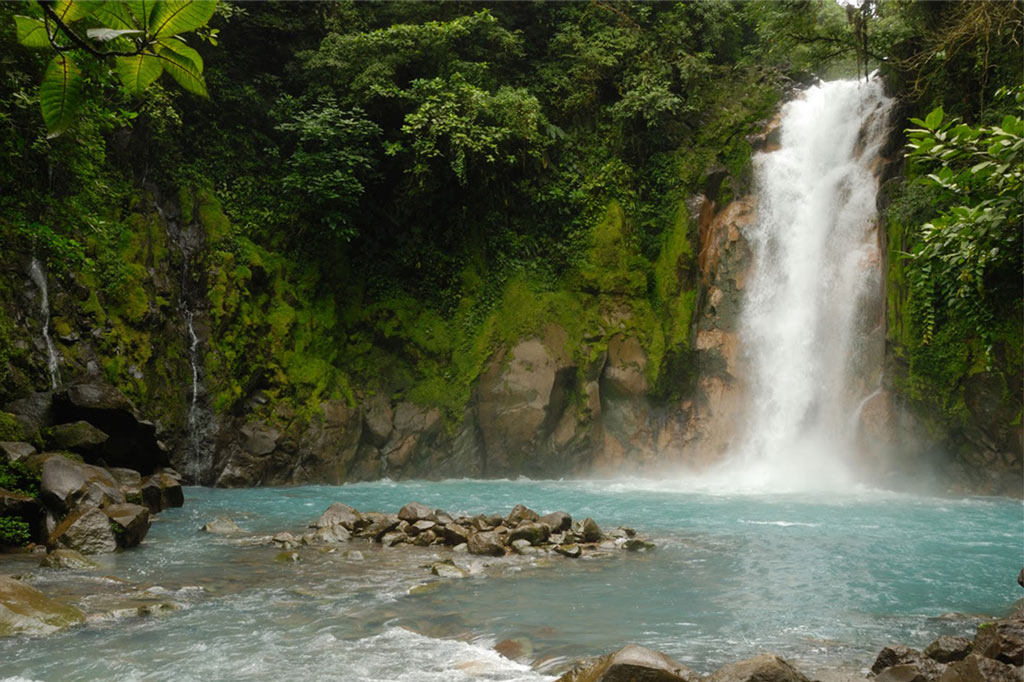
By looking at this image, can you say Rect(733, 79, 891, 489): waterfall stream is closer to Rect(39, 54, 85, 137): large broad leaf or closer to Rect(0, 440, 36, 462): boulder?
Rect(0, 440, 36, 462): boulder

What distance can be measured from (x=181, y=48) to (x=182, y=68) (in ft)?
0.14

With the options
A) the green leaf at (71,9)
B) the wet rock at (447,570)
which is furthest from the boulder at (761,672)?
the green leaf at (71,9)

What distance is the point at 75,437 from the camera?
9.91m

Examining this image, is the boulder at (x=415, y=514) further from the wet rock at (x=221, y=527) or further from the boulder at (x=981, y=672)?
the boulder at (x=981, y=672)

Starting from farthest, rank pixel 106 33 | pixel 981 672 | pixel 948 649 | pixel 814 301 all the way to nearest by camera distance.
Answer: pixel 814 301 → pixel 948 649 → pixel 981 672 → pixel 106 33

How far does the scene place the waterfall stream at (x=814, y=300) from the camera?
15.1 meters

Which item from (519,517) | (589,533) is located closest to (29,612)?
(519,517)

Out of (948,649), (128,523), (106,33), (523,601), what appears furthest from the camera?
(128,523)

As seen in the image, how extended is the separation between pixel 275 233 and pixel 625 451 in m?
9.54

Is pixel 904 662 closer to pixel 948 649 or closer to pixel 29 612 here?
pixel 948 649

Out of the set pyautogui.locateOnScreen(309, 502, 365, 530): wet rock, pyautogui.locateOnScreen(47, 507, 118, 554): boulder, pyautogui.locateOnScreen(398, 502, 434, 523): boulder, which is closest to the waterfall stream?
pyautogui.locateOnScreen(398, 502, 434, 523): boulder

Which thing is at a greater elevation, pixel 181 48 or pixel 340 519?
pixel 181 48

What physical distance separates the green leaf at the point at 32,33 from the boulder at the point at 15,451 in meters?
8.81

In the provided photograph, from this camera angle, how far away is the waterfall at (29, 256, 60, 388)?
11562mm
